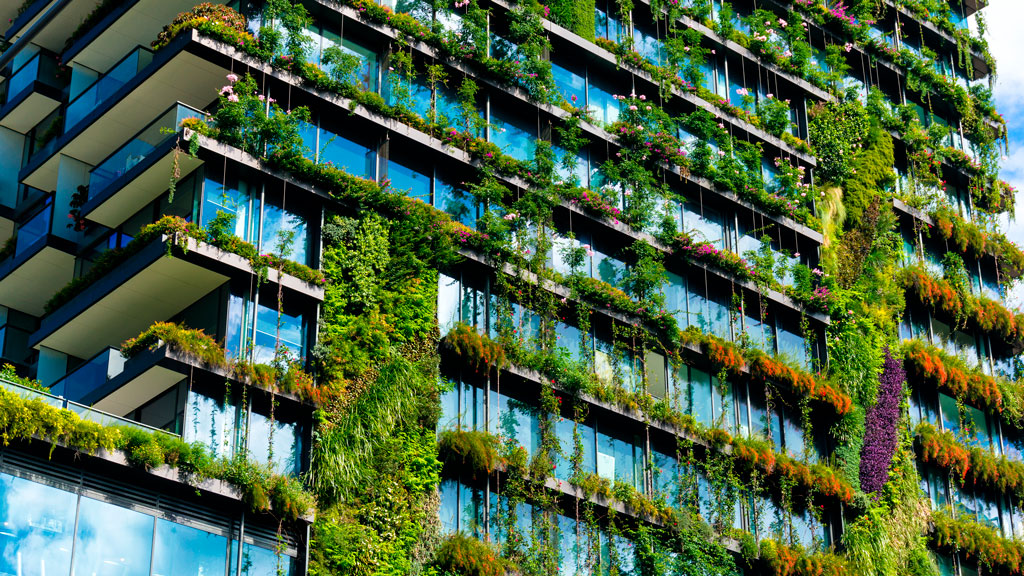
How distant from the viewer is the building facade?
1390 inches

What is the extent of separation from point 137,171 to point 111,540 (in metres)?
10.8

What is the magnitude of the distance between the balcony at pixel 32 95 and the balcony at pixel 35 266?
3.70m

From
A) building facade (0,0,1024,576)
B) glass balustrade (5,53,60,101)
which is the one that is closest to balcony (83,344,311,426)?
building facade (0,0,1024,576)

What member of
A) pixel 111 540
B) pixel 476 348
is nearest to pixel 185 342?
pixel 111 540

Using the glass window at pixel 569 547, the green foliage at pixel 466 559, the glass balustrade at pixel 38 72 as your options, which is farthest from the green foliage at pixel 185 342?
the glass balustrade at pixel 38 72

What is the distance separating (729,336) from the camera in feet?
150

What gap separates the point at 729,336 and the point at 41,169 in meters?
20.1

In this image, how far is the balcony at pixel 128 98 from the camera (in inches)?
1567

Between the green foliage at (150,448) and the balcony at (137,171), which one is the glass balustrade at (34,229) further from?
the green foliage at (150,448)

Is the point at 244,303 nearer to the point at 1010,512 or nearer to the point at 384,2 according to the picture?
the point at 384,2

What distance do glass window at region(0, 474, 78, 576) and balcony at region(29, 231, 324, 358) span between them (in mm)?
7213

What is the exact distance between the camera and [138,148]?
39094 millimetres

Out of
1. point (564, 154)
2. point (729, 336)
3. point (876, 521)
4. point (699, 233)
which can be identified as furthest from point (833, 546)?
point (564, 154)

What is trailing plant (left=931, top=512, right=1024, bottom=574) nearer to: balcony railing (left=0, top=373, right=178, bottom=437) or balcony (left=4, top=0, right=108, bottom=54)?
balcony railing (left=0, top=373, right=178, bottom=437)
